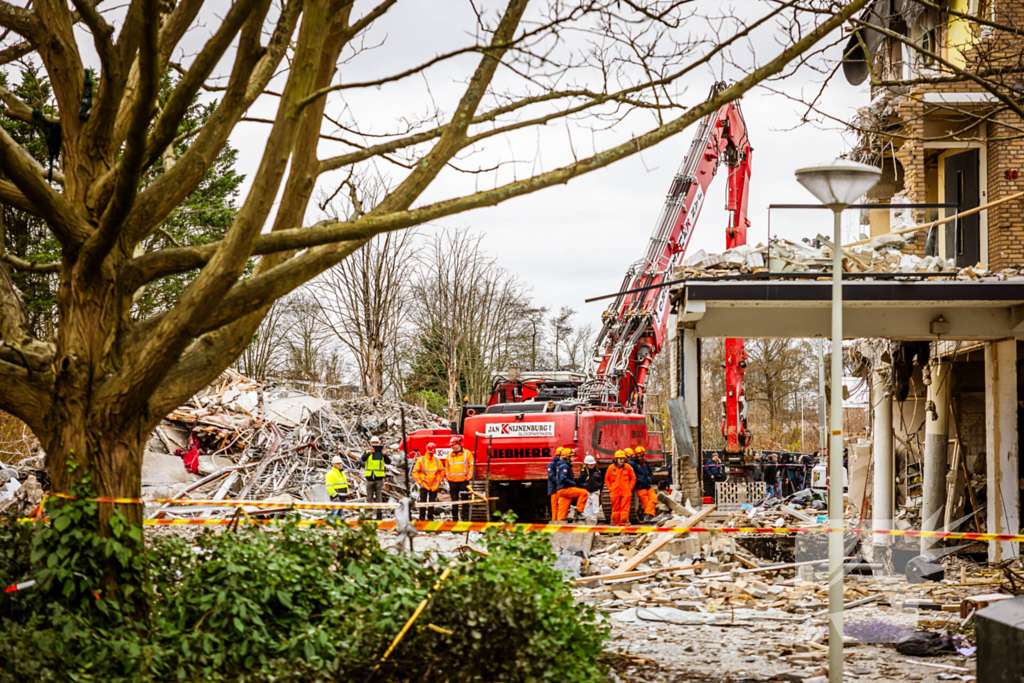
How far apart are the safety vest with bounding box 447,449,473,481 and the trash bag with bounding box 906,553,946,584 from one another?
8.34 metres

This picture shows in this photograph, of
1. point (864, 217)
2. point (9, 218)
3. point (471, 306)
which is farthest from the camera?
point (471, 306)

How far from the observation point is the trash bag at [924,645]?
8.48 meters

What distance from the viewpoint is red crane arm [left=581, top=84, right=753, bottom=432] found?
2108 centimetres

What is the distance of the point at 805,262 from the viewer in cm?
1355

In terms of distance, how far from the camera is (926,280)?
13.4 meters

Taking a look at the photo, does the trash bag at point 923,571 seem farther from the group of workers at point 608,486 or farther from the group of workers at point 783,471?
the group of workers at point 783,471

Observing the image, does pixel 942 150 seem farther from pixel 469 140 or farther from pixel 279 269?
pixel 279 269

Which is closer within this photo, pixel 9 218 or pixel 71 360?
pixel 71 360

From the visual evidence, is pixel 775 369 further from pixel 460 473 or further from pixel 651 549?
pixel 651 549

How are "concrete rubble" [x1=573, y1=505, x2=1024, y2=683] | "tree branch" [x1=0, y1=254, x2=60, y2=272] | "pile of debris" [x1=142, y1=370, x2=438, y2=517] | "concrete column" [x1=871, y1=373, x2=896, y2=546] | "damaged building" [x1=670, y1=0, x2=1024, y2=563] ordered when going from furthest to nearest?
"pile of debris" [x1=142, y1=370, x2=438, y2=517] → "concrete column" [x1=871, y1=373, x2=896, y2=546] → "damaged building" [x1=670, y1=0, x2=1024, y2=563] → "concrete rubble" [x1=573, y1=505, x2=1024, y2=683] → "tree branch" [x1=0, y1=254, x2=60, y2=272]

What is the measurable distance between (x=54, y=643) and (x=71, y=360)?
6.15 feet

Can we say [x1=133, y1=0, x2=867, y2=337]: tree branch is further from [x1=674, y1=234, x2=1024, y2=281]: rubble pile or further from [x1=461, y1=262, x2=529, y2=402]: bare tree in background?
[x1=461, y1=262, x2=529, y2=402]: bare tree in background

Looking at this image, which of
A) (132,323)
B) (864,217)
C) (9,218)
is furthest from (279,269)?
(9,218)

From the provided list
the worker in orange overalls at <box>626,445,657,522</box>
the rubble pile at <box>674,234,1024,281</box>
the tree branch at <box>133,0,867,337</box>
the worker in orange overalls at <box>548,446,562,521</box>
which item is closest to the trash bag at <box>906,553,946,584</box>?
the rubble pile at <box>674,234,1024,281</box>
